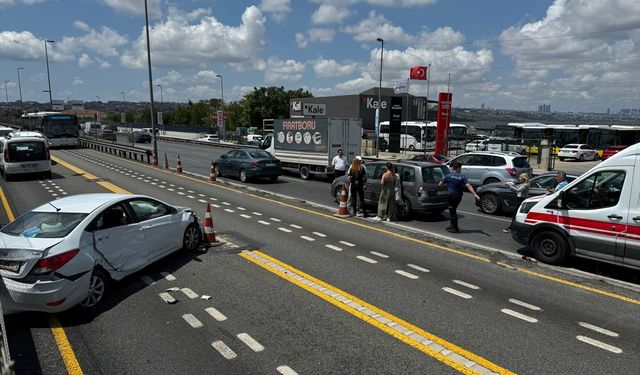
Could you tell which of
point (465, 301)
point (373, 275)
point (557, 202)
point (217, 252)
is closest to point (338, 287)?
point (373, 275)

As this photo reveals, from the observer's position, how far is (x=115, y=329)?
5.62 meters

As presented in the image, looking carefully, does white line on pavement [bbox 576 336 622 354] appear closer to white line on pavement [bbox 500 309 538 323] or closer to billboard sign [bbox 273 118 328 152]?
white line on pavement [bbox 500 309 538 323]

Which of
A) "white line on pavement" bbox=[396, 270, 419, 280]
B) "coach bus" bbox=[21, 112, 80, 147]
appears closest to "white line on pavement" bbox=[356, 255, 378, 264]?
"white line on pavement" bbox=[396, 270, 419, 280]

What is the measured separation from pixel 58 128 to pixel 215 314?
4417 centimetres

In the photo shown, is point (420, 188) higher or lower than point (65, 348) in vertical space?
higher

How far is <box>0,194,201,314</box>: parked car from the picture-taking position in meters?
5.65

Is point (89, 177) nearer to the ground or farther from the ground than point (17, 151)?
nearer to the ground

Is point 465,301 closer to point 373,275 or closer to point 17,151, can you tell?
point 373,275

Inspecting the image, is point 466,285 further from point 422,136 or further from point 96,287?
point 422,136

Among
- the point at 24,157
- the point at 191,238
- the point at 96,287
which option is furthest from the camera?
the point at 24,157

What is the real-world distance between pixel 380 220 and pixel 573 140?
37.5 m

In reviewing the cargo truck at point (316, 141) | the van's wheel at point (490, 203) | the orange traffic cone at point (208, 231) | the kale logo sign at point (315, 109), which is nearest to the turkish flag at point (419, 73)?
the kale logo sign at point (315, 109)

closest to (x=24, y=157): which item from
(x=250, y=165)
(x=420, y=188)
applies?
(x=250, y=165)

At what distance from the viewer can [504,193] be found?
13.3 meters
